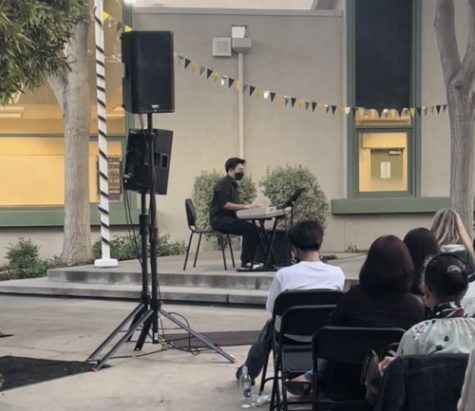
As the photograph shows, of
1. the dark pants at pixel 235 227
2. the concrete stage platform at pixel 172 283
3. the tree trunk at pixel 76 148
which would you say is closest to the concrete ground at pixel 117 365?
the concrete stage platform at pixel 172 283

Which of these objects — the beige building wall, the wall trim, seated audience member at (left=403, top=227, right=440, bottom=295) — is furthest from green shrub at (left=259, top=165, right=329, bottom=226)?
seated audience member at (left=403, top=227, right=440, bottom=295)

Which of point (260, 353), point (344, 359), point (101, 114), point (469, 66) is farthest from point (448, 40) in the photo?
point (344, 359)

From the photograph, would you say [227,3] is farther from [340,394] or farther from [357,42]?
[340,394]

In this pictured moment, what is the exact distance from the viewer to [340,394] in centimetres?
385

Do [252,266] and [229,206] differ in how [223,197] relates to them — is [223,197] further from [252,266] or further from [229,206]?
[252,266]

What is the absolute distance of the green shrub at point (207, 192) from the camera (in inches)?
499

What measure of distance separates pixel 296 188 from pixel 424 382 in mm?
9502

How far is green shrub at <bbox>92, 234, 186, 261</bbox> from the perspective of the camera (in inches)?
498

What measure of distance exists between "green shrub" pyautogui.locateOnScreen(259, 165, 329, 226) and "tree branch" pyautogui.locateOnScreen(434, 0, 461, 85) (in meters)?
3.10

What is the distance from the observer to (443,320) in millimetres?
3129

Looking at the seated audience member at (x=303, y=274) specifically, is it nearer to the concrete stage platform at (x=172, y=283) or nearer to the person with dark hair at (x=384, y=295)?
the person with dark hair at (x=384, y=295)

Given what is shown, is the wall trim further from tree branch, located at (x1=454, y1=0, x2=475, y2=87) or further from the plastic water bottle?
the plastic water bottle

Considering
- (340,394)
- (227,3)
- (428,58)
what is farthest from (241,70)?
(340,394)

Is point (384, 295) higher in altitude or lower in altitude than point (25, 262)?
higher
